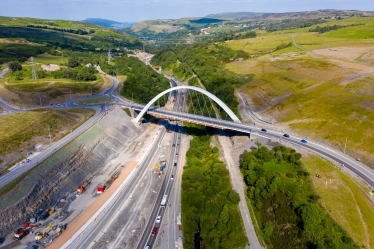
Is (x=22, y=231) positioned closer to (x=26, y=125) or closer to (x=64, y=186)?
(x=64, y=186)

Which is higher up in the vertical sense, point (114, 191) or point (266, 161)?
point (266, 161)

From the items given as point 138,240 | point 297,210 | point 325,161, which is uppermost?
point 325,161

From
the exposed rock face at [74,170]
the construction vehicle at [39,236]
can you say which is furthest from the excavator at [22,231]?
the construction vehicle at [39,236]

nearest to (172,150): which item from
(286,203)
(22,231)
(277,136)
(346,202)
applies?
(277,136)

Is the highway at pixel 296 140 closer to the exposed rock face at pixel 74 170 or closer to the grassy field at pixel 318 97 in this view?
the grassy field at pixel 318 97

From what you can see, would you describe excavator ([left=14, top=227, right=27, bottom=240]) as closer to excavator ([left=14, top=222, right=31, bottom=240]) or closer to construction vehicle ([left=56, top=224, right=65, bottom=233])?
excavator ([left=14, top=222, right=31, bottom=240])

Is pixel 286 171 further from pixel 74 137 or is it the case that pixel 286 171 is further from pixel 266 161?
pixel 74 137

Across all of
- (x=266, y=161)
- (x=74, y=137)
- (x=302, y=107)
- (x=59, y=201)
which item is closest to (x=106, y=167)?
(x=74, y=137)
